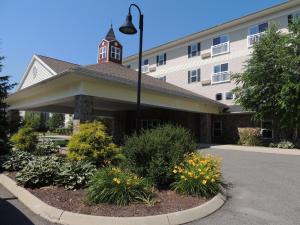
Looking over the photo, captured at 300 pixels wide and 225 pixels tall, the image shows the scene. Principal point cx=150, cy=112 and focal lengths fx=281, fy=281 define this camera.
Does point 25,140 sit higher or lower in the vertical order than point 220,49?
lower

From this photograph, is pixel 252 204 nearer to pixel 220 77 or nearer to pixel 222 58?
pixel 220 77

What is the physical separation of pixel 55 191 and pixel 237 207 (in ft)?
14.4

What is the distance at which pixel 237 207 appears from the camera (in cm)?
630

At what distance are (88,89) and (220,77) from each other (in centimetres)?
1700

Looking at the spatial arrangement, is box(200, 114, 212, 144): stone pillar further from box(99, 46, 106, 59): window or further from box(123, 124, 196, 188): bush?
box(123, 124, 196, 188): bush

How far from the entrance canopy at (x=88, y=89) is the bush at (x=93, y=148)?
4555 mm

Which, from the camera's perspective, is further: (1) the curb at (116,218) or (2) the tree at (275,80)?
(2) the tree at (275,80)

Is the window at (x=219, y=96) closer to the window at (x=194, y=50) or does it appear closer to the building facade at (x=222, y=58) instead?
the building facade at (x=222, y=58)

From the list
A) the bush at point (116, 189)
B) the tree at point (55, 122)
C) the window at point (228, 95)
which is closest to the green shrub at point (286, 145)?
the window at point (228, 95)

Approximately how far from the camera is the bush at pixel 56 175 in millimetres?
7445

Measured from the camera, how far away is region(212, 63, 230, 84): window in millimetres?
27337

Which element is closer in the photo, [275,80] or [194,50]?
[275,80]

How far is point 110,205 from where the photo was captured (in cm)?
589

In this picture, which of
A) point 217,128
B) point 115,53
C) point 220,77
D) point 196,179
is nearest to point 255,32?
point 220,77
